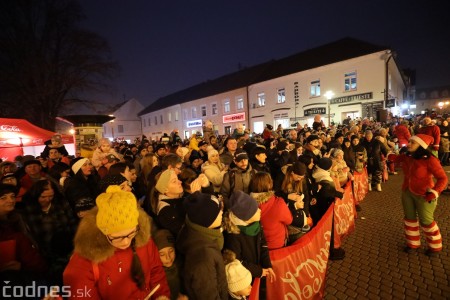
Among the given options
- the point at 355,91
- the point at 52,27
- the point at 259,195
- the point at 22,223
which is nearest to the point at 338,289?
the point at 259,195

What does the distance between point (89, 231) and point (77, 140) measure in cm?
1160

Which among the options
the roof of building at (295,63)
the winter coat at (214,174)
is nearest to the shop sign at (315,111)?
the roof of building at (295,63)

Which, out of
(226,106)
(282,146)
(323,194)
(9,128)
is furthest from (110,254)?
(226,106)

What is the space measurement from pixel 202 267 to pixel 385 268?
12.0 feet

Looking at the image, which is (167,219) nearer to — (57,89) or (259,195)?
(259,195)

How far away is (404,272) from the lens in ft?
13.1

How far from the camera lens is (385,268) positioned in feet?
13.6

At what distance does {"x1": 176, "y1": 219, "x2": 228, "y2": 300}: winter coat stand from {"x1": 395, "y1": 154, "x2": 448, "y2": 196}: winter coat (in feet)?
13.0

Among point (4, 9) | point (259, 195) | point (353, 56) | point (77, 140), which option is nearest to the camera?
point (259, 195)

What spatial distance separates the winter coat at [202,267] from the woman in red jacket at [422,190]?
12.9ft

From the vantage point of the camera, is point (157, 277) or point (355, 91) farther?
point (355, 91)

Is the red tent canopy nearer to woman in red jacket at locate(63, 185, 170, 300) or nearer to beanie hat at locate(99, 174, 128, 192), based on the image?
beanie hat at locate(99, 174, 128, 192)

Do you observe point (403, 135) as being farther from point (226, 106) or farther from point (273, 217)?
point (226, 106)

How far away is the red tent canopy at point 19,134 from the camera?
967cm
